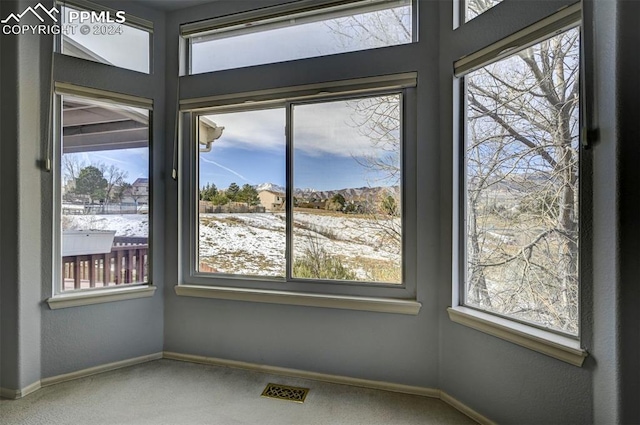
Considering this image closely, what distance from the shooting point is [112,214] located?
2.50 m

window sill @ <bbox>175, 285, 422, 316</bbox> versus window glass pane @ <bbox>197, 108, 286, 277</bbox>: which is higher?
window glass pane @ <bbox>197, 108, 286, 277</bbox>

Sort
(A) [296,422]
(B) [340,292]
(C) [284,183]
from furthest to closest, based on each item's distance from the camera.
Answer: (C) [284,183] → (B) [340,292] → (A) [296,422]

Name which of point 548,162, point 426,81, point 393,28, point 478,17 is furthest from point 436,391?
point 393,28

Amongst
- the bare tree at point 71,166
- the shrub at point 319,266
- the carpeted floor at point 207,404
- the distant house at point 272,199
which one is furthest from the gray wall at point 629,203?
the bare tree at point 71,166

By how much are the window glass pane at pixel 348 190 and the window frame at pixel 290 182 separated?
1.7 inches

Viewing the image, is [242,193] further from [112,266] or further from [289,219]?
[112,266]

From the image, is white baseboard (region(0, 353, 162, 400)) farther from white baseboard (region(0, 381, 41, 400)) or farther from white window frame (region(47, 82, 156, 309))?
white window frame (region(47, 82, 156, 309))

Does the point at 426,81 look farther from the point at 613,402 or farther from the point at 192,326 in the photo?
the point at 192,326

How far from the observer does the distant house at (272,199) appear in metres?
2.46

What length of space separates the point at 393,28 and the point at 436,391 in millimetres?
2378

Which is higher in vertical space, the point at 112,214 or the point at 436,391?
the point at 112,214

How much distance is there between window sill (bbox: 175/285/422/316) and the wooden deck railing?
1.20 ft

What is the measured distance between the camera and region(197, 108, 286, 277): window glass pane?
8.11 ft

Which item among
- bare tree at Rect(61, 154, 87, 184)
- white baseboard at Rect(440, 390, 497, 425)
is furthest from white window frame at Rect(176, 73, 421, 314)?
bare tree at Rect(61, 154, 87, 184)
